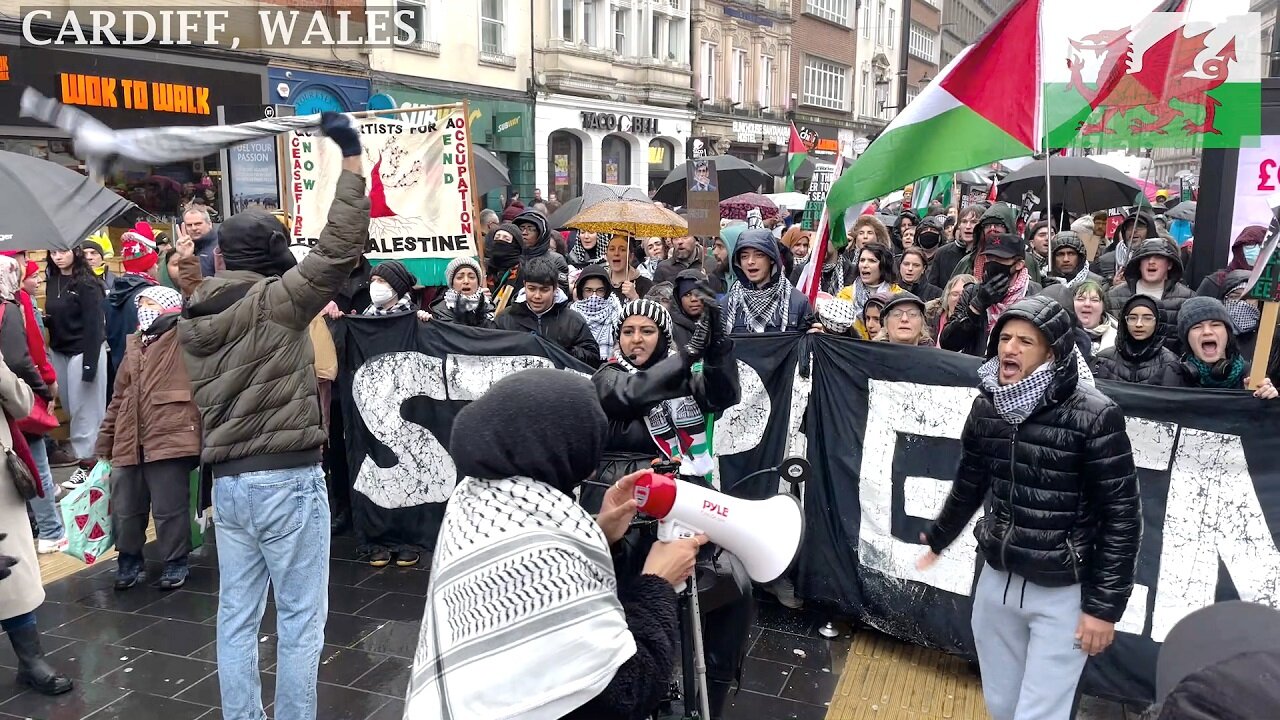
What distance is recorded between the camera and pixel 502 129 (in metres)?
26.7

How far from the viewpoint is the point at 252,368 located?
3.65 m

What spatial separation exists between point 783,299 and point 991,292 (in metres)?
1.23

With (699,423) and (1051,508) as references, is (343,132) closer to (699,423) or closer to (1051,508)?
(699,423)

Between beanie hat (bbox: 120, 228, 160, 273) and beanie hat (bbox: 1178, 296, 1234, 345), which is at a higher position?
beanie hat (bbox: 120, 228, 160, 273)

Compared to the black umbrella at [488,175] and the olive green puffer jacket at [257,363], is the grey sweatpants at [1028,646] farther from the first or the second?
the black umbrella at [488,175]

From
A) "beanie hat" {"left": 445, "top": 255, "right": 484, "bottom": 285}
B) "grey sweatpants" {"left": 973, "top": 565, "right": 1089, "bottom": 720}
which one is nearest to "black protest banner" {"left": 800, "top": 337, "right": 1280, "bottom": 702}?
"grey sweatpants" {"left": 973, "top": 565, "right": 1089, "bottom": 720}

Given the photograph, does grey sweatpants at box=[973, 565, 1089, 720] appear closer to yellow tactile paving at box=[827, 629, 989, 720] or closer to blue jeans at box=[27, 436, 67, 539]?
yellow tactile paving at box=[827, 629, 989, 720]

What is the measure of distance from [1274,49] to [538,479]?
31.1ft

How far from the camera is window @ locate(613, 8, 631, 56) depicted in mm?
30766

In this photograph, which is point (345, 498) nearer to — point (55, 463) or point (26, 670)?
point (26, 670)

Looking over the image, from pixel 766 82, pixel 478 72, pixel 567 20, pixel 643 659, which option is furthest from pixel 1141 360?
pixel 766 82

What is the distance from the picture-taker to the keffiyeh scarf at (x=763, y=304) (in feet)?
20.2

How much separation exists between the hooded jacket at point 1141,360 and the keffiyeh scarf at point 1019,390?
2.19m

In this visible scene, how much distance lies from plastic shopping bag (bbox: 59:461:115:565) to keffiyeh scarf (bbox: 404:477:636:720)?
4249 millimetres
